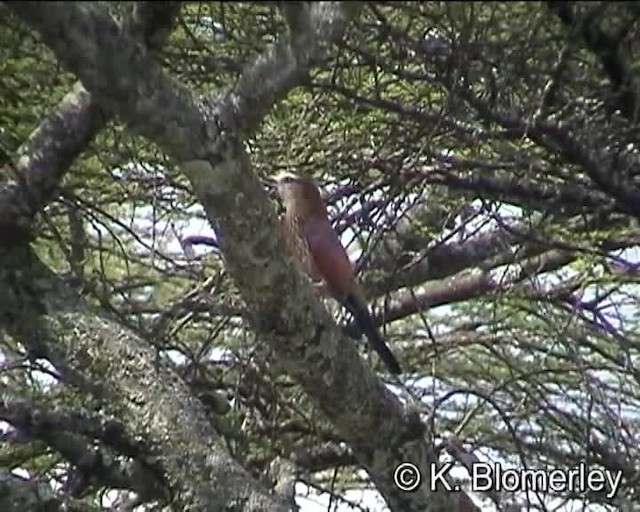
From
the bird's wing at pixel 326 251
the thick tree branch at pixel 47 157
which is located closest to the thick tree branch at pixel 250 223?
the thick tree branch at pixel 47 157

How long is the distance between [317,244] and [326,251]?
0.03m

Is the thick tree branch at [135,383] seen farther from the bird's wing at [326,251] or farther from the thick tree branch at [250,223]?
the bird's wing at [326,251]

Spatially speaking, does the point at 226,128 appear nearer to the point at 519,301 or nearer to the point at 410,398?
the point at 410,398

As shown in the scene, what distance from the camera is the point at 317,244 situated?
2805mm

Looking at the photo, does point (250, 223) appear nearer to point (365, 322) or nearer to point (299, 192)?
point (299, 192)

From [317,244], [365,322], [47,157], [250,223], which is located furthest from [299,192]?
[250,223]

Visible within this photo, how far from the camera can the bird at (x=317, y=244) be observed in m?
2.71

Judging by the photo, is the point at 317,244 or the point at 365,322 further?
the point at 365,322

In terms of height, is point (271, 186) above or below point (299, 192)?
above

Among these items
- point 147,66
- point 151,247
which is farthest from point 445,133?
point 147,66

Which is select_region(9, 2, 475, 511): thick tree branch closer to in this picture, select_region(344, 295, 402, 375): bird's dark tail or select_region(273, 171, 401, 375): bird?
select_region(273, 171, 401, 375): bird

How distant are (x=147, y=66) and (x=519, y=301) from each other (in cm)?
184

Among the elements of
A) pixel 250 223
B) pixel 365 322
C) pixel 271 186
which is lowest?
pixel 250 223

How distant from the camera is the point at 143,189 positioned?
9.80 ft
